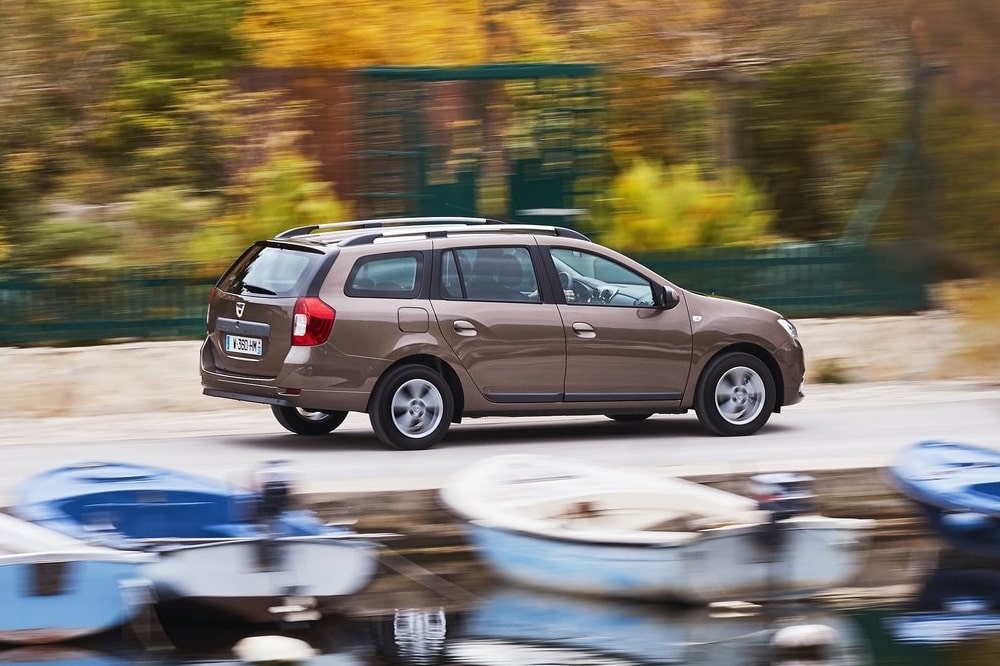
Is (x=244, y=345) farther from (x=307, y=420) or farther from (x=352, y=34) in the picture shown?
(x=352, y=34)

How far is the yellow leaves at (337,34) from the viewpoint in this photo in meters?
19.0

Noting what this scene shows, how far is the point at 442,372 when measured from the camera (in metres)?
11.9

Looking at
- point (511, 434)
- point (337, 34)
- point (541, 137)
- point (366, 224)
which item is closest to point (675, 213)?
point (541, 137)

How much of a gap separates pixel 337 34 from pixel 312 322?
331 inches

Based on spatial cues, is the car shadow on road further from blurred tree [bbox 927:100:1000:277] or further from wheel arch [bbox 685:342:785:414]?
blurred tree [bbox 927:100:1000:277]

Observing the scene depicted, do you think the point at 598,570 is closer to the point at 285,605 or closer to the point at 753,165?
the point at 285,605

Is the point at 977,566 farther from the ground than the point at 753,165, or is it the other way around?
the point at 753,165

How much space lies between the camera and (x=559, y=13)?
21.6 metres

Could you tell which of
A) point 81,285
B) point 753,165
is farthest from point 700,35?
point 81,285

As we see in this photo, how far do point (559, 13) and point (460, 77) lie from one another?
4.53 m

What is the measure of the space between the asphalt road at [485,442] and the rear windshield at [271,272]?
4.14 ft

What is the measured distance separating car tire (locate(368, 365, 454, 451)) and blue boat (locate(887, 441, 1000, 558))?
3.45 m

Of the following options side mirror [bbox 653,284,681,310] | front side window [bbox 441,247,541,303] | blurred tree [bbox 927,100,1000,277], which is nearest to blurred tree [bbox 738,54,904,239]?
blurred tree [bbox 927,100,1000,277]

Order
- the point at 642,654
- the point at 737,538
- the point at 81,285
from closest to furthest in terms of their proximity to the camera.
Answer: the point at 642,654
the point at 737,538
the point at 81,285
